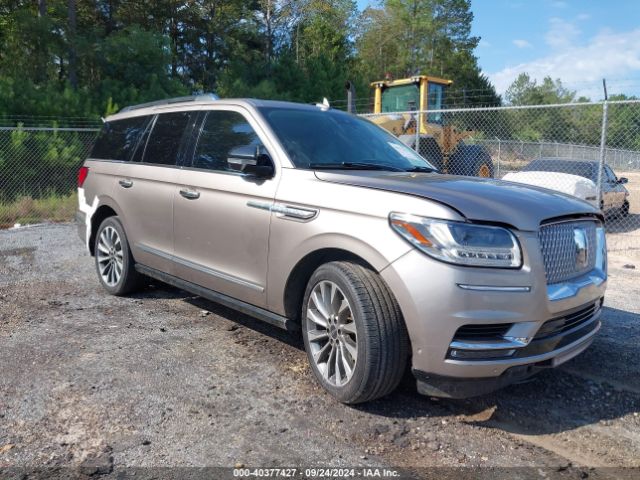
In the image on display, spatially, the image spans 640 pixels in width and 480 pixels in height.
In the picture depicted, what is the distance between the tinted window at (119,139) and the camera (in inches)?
218

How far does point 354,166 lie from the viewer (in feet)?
13.4

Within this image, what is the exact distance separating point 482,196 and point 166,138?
10.1ft

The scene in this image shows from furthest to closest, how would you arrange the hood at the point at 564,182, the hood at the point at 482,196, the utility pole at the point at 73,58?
the utility pole at the point at 73,58 < the hood at the point at 564,182 < the hood at the point at 482,196

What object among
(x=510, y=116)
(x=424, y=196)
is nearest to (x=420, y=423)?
(x=424, y=196)

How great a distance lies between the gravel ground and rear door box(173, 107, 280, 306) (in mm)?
590

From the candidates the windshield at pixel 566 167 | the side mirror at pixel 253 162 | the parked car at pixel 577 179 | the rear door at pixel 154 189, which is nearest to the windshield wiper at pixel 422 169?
the side mirror at pixel 253 162

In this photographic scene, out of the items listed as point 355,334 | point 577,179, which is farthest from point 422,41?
point 355,334

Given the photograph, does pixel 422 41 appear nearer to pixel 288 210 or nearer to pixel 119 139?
pixel 119 139

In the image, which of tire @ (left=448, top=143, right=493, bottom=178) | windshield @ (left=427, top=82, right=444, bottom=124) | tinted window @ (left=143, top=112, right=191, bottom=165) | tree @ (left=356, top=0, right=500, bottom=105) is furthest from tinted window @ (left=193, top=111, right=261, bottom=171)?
tree @ (left=356, top=0, right=500, bottom=105)

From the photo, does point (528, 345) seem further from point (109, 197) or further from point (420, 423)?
point (109, 197)

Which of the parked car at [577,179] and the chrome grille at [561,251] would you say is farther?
the parked car at [577,179]

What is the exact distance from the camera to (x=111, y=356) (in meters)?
4.17

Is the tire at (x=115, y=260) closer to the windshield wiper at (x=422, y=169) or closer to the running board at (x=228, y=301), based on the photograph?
the running board at (x=228, y=301)

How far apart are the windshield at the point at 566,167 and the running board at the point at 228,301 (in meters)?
9.93
